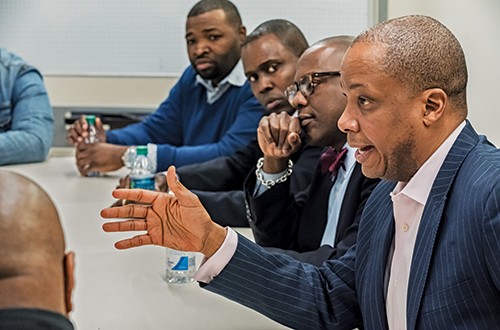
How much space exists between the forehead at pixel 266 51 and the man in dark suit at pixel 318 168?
47 cm

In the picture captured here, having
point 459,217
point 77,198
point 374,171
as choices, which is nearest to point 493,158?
point 459,217

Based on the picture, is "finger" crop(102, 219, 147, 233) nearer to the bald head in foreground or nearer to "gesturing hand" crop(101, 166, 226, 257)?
"gesturing hand" crop(101, 166, 226, 257)

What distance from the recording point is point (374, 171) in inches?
56.2

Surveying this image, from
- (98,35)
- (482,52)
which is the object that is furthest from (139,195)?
(98,35)

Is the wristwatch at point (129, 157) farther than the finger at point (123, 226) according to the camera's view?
Yes

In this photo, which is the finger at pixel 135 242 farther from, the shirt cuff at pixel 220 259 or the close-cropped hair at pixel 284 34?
the close-cropped hair at pixel 284 34

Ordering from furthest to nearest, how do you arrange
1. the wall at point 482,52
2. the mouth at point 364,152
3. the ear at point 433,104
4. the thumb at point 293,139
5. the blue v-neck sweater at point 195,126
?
the blue v-neck sweater at point 195,126 → the wall at point 482,52 → the thumb at point 293,139 → the mouth at point 364,152 → the ear at point 433,104

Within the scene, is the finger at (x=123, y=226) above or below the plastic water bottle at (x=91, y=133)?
above

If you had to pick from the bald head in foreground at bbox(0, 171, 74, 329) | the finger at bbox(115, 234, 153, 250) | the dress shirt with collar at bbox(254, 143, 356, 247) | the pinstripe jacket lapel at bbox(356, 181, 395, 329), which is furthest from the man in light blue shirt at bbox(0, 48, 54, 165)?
the bald head in foreground at bbox(0, 171, 74, 329)

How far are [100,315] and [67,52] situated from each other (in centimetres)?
296

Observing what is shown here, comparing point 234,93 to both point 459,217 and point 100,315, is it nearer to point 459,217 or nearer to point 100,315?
point 100,315

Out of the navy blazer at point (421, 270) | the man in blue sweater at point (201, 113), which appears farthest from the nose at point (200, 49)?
the navy blazer at point (421, 270)

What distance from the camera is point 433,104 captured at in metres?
1.33

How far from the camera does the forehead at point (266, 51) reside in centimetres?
260
